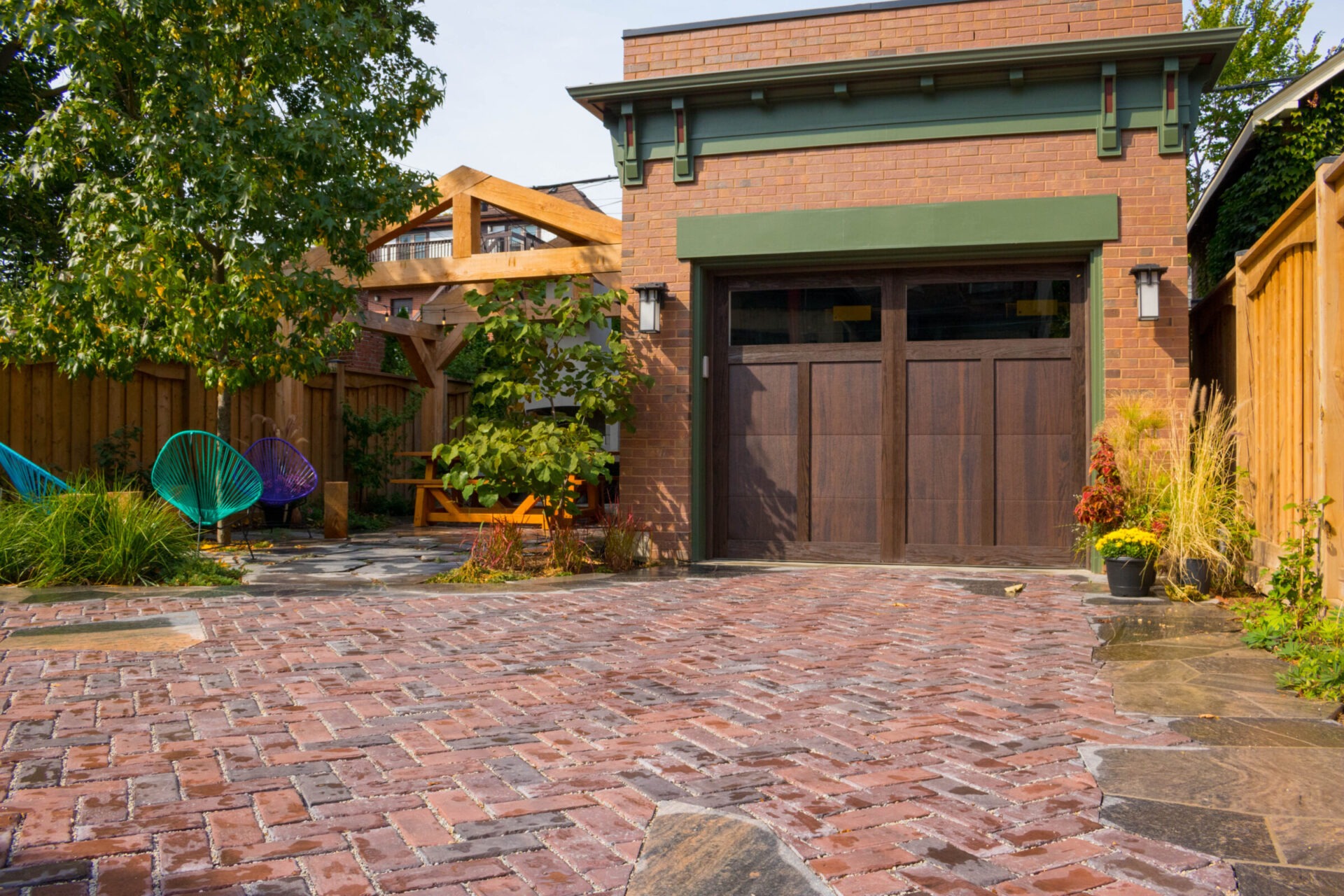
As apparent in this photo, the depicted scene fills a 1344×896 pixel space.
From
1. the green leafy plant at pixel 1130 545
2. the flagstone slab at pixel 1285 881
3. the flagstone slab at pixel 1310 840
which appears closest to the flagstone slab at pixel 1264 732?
the flagstone slab at pixel 1310 840

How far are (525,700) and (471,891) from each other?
5.42 ft

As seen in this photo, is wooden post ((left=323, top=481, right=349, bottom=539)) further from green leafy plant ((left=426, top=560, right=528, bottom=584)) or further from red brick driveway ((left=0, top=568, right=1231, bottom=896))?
red brick driveway ((left=0, top=568, right=1231, bottom=896))

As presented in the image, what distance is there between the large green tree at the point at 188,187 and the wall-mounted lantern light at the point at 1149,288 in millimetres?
6555

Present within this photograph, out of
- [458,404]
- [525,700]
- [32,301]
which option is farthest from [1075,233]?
[458,404]

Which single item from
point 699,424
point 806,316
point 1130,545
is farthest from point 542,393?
point 1130,545

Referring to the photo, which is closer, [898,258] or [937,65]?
[937,65]

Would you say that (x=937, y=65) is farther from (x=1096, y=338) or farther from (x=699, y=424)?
(x=699, y=424)

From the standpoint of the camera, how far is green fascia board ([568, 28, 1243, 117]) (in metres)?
7.37

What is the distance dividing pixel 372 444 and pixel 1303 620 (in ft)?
38.9

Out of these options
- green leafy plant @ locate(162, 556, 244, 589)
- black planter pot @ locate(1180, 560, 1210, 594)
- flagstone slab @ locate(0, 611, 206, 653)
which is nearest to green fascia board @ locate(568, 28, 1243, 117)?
black planter pot @ locate(1180, 560, 1210, 594)

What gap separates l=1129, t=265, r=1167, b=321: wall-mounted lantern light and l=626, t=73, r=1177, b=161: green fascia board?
3.78 feet

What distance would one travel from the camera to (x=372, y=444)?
14.1 meters

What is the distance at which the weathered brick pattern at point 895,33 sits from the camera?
7.79 m

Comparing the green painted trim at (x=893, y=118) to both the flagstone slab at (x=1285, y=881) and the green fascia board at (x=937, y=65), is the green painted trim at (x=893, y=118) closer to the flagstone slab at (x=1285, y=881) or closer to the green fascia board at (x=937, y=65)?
the green fascia board at (x=937, y=65)
